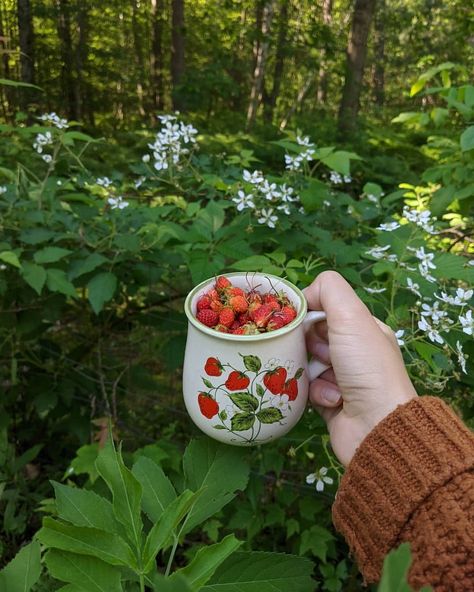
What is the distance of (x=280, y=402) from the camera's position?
32.9 inches

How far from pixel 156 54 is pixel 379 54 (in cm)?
900

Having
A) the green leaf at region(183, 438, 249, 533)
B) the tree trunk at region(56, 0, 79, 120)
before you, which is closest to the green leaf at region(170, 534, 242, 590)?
the green leaf at region(183, 438, 249, 533)

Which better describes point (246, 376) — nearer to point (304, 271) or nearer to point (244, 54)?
point (304, 271)

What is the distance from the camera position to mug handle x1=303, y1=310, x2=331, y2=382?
0.89m

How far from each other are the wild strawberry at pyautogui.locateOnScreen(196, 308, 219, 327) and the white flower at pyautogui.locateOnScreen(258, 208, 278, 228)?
23.6 inches

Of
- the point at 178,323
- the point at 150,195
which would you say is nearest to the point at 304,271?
the point at 178,323

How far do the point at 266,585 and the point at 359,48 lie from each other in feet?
22.3

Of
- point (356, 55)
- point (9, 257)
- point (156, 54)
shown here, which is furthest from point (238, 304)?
point (156, 54)

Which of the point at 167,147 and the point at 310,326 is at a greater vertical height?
the point at 167,147

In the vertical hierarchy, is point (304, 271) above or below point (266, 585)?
above

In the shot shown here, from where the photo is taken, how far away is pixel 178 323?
1.59 metres

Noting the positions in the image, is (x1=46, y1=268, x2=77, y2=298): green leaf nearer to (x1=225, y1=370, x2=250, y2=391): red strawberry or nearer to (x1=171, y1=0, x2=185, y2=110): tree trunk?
(x1=225, y1=370, x2=250, y2=391): red strawberry

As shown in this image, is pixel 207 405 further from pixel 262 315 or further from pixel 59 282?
pixel 59 282

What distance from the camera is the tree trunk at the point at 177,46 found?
754 centimetres
